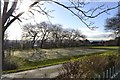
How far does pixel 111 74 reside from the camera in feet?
9.29

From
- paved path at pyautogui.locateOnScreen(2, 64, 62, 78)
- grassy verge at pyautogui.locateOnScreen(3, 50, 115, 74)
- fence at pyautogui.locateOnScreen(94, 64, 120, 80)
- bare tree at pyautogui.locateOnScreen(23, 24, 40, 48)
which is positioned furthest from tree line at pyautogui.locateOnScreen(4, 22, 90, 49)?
fence at pyautogui.locateOnScreen(94, 64, 120, 80)

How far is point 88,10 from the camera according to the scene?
2.80m

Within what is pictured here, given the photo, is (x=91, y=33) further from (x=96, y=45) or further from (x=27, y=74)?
(x=27, y=74)

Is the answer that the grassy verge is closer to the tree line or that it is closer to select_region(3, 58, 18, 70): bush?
select_region(3, 58, 18, 70): bush

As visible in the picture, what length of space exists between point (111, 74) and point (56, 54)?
0.69m

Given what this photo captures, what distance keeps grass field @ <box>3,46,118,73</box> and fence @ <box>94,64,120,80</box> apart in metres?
0.20

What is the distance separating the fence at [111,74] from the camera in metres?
2.80

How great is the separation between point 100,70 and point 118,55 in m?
0.27

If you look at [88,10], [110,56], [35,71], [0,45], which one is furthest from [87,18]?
[0,45]

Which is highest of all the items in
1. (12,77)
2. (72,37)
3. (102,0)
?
(102,0)

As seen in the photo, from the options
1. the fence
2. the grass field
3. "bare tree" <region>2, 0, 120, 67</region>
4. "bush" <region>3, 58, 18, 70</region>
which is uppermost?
"bare tree" <region>2, 0, 120, 67</region>

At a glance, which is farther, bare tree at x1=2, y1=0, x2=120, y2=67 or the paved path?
bare tree at x1=2, y1=0, x2=120, y2=67

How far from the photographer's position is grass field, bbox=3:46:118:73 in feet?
8.91

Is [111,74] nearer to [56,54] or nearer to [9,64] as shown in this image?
[56,54]
